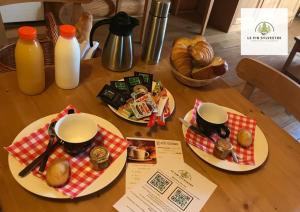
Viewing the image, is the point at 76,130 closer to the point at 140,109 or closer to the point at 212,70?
the point at 140,109

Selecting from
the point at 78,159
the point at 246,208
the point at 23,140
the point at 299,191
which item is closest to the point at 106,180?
the point at 78,159

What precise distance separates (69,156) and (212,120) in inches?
16.1

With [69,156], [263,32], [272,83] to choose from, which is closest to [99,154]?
[69,156]

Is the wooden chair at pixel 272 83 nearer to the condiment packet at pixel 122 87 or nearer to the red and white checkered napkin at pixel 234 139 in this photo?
the red and white checkered napkin at pixel 234 139

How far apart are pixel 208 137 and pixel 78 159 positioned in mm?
358

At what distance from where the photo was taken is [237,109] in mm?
944

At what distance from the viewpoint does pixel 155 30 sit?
3.29 feet

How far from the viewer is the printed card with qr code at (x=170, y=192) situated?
61 cm

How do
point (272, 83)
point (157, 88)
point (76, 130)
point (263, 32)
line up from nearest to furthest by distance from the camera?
1. point (76, 130)
2. point (157, 88)
3. point (272, 83)
4. point (263, 32)

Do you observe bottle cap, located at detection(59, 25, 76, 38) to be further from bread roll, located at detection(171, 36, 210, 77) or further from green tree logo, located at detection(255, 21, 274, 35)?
green tree logo, located at detection(255, 21, 274, 35)

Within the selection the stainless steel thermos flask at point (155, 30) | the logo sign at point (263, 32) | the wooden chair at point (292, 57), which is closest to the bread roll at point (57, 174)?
the stainless steel thermos flask at point (155, 30)

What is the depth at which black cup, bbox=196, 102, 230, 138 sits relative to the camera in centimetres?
A: 77

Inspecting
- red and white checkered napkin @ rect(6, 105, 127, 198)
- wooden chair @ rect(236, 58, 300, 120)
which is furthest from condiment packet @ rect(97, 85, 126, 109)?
wooden chair @ rect(236, 58, 300, 120)

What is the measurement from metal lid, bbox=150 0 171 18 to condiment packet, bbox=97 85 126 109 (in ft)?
1.05
